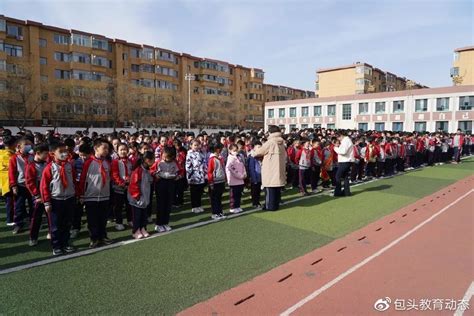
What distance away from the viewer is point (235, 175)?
7.16 m

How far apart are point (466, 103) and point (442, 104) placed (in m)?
2.45

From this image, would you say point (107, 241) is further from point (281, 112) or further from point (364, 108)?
point (281, 112)

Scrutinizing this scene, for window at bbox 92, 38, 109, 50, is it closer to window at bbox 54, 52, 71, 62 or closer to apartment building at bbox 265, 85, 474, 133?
window at bbox 54, 52, 71, 62

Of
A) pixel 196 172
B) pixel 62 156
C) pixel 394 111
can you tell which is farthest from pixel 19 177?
pixel 394 111

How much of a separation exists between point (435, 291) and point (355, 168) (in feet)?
→ 28.5

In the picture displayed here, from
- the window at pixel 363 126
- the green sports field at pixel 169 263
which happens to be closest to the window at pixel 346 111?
the window at pixel 363 126

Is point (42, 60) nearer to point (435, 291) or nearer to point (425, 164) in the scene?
point (425, 164)

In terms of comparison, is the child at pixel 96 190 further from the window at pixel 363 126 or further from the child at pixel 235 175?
the window at pixel 363 126

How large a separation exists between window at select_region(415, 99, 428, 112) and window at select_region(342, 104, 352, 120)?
29.8 feet

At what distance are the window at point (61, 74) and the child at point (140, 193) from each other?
45.4 meters

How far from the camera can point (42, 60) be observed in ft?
136

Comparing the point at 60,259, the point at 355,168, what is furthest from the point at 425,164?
the point at 60,259

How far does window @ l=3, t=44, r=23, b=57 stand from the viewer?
3828cm

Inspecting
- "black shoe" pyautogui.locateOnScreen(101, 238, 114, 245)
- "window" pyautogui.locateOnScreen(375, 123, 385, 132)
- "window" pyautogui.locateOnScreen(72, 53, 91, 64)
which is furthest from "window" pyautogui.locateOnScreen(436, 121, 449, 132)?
"window" pyautogui.locateOnScreen(72, 53, 91, 64)
